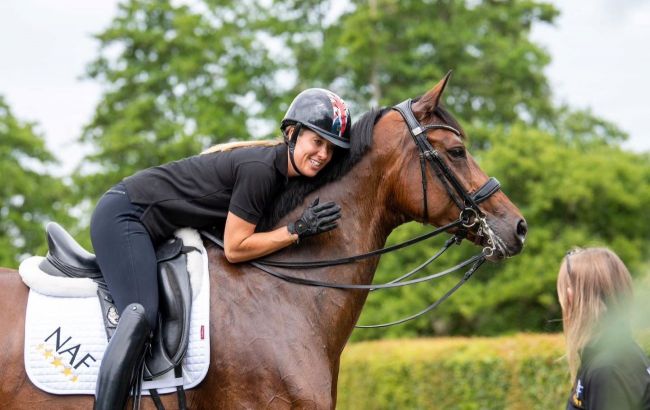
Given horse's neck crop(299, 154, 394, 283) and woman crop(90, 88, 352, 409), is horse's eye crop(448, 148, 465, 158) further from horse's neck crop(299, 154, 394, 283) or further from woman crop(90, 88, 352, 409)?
woman crop(90, 88, 352, 409)

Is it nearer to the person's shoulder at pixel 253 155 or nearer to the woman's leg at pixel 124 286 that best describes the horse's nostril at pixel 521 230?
the person's shoulder at pixel 253 155

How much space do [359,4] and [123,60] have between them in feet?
34.0

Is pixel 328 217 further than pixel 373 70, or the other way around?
pixel 373 70

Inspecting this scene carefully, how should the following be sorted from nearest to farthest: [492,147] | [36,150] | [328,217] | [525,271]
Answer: [328,217]
[525,271]
[492,147]
[36,150]

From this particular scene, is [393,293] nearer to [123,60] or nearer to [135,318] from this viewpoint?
[123,60]

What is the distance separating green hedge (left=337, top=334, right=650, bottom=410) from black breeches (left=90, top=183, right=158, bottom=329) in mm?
3933

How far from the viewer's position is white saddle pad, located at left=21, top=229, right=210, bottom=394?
4543 mm

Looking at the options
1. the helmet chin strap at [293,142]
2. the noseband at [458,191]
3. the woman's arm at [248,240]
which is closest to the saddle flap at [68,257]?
the woman's arm at [248,240]

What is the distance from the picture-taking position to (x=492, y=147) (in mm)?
27359

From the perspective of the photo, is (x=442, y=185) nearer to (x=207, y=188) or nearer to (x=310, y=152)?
(x=310, y=152)

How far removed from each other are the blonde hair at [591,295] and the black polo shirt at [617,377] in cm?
20

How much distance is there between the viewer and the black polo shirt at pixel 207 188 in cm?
482

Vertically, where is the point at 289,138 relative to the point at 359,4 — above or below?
below

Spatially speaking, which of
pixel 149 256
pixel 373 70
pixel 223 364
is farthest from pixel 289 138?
pixel 373 70
